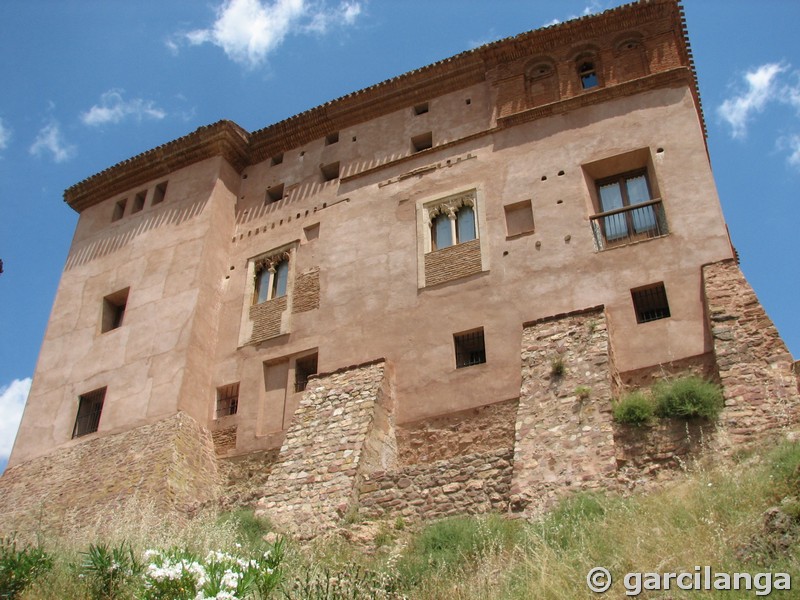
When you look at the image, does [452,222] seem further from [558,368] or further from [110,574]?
[110,574]

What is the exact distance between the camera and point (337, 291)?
1833 cm

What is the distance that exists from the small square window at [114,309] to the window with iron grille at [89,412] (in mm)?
1918

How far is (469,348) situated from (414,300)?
164cm

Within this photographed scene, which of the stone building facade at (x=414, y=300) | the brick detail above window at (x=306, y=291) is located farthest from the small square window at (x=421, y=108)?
the brick detail above window at (x=306, y=291)

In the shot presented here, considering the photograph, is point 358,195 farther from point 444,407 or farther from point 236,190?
point 444,407

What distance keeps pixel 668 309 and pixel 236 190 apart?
1204 cm

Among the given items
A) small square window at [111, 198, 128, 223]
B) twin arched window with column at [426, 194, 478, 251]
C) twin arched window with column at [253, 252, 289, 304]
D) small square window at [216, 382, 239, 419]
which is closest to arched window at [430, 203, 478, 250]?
twin arched window with column at [426, 194, 478, 251]

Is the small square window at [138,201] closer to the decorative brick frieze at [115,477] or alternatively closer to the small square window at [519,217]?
the decorative brick frieze at [115,477]

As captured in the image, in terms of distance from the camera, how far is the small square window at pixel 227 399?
18203 millimetres

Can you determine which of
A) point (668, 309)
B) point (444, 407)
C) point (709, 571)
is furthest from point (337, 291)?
point (709, 571)

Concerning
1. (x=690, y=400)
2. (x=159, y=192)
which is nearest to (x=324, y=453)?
(x=690, y=400)

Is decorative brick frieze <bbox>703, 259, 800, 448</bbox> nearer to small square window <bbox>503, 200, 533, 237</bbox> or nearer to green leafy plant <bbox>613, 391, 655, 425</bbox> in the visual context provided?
green leafy plant <bbox>613, 391, 655, 425</bbox>

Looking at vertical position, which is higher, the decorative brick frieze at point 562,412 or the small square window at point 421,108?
the small square window at point 421,108

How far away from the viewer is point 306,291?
18781mm
